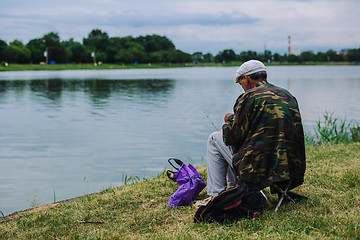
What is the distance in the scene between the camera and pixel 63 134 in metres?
13.4

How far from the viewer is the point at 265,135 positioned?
3.81m

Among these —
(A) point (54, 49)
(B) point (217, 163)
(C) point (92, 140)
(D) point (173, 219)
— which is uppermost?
(A) point (54, 49)

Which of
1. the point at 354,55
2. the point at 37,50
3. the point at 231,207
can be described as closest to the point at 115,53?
the point at 37,50

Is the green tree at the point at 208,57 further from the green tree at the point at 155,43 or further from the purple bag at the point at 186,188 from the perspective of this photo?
the purple bag at the point at 186,188

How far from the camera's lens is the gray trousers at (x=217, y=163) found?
4230 mm

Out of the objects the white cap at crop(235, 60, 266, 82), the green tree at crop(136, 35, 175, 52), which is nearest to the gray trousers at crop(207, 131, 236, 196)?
the white cap at crop(235, 60, 266, 82)

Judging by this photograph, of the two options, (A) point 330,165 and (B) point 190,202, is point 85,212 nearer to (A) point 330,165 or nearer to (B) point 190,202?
(B) point 190,202

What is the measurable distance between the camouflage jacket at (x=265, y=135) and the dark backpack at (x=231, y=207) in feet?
0.42

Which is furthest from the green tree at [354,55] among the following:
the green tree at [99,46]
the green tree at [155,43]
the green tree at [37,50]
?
the green tree at [37,50]

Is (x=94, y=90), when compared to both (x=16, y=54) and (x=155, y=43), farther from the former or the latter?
(x=155, y=43)

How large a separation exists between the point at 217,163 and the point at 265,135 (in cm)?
72

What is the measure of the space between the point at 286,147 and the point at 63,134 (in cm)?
1070

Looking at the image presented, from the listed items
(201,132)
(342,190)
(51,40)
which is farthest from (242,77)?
(51,40)

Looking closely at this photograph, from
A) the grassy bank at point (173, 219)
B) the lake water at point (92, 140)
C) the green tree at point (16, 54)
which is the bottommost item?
the lake water at point (92, 140)
